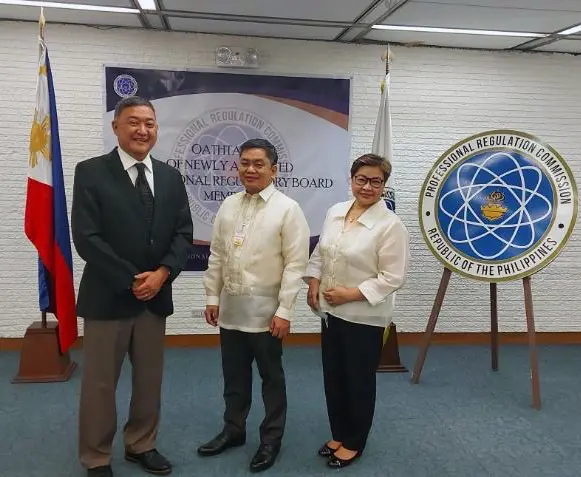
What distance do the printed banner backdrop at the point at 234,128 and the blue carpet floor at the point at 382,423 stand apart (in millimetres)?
1304

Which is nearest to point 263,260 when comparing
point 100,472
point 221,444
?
point 221,444

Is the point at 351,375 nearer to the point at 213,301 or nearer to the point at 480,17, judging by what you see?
the point at 213,301

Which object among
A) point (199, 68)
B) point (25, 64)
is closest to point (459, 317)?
point (199, 68)

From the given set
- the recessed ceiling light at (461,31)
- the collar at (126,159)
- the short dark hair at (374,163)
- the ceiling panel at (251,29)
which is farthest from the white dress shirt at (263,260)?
the recessed ceiling light at (461,31)

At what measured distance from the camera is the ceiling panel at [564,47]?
4140mm

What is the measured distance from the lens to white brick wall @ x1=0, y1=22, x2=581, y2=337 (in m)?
3.95

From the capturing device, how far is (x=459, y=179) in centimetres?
355

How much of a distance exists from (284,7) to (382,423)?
103 inches

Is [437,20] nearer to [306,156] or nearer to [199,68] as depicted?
[306,156]

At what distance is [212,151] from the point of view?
13.7 feet

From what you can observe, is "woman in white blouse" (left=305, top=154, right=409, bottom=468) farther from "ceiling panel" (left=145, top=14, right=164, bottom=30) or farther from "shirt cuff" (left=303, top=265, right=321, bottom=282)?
"ceiling panel" (left=145, top=14, right=164, bottom=30)

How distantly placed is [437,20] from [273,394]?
2.73m

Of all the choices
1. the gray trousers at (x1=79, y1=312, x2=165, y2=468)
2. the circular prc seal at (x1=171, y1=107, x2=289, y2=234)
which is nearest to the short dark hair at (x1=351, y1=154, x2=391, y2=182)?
the gray trousers at (x1=79, y1=312, x2=165, y2=468)

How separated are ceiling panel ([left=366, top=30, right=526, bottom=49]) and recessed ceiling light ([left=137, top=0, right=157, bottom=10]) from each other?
1582 mm
